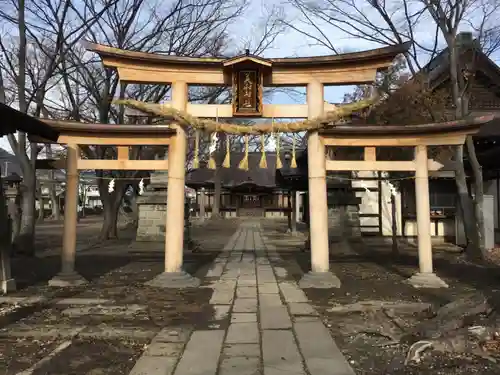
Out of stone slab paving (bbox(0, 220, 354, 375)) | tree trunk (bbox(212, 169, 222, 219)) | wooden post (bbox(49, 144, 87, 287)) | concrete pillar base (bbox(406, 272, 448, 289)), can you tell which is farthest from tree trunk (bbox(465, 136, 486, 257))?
tree trunk (bbox(212, 169, 222, 219))

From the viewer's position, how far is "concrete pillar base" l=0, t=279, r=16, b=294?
8.44 metres

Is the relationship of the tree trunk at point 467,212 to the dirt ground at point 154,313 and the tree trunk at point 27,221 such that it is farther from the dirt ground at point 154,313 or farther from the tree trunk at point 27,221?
the tree trunk at point 27,221

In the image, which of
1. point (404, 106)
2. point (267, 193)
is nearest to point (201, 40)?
point (404, 106)

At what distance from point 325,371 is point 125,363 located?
2164mm

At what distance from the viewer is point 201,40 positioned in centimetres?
1753

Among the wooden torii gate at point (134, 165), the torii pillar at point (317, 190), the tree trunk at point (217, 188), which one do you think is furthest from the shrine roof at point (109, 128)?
the tree trunk at point (217, 188)

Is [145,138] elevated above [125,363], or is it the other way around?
[145,138]

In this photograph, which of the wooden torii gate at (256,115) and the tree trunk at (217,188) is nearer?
the wooden torii gate at (256,115)

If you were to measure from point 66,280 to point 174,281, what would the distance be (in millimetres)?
2271

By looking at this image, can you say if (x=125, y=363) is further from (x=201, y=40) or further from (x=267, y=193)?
(x=267, y=193)

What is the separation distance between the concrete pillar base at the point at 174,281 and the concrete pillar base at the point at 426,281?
178 inches

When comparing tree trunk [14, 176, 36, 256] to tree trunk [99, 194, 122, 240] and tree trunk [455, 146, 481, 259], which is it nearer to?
tree trunk [99, 194, 122, 240]

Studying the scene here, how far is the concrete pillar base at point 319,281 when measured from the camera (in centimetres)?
934

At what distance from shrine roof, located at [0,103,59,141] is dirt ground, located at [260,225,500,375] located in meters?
6.15
